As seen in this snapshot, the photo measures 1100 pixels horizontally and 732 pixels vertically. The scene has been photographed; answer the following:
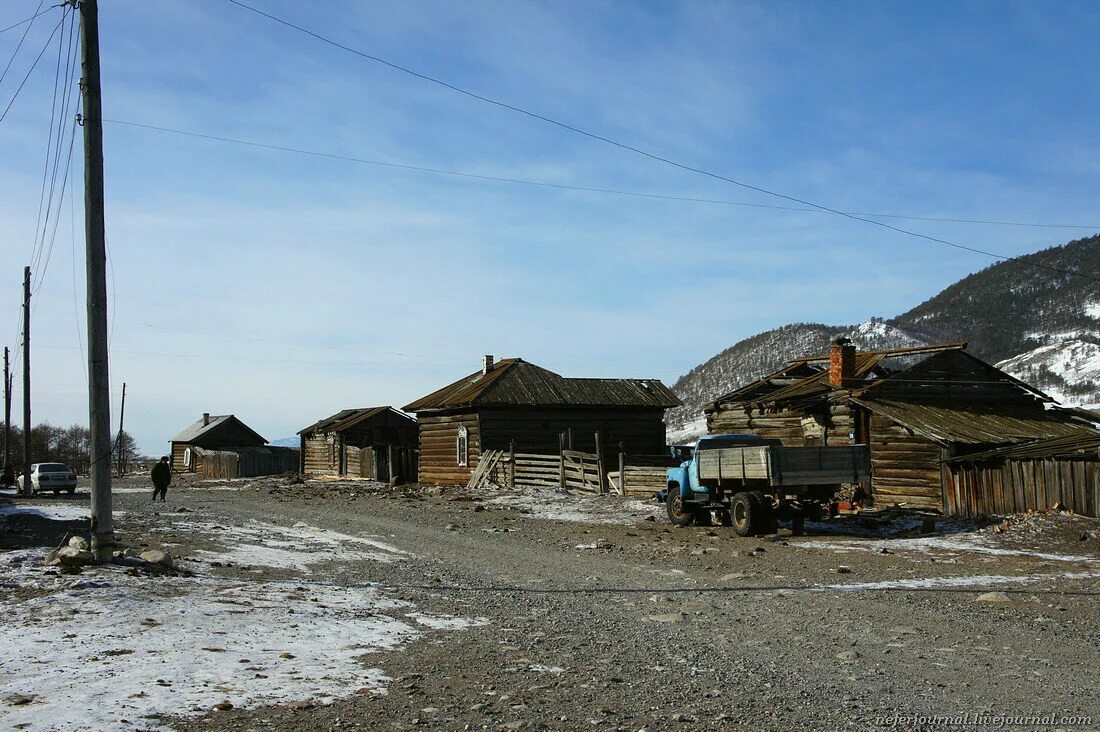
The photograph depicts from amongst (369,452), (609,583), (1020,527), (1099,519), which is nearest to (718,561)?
(609,583)

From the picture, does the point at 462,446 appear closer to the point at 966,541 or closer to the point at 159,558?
the point at 966,541

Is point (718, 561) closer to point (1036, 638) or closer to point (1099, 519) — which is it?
point (1036, 638)

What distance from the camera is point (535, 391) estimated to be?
44.4 meters

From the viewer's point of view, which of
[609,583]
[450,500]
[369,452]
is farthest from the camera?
[369,452]

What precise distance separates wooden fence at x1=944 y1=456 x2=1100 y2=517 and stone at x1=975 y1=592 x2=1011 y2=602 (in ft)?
28.9

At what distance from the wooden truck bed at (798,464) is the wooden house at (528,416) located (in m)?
20.5

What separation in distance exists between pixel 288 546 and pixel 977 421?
809 inches

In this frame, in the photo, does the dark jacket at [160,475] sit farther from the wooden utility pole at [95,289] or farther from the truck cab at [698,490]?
the wooden utility pole at [95,289]

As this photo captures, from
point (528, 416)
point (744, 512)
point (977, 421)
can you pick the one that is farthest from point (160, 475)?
point (977, 421)

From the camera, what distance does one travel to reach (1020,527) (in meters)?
18.8

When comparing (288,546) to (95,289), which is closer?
(95,289)

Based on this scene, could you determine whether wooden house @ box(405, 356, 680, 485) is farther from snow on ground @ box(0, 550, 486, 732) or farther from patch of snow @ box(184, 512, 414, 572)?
snow on ground @ box(0, 550, 486, 732)

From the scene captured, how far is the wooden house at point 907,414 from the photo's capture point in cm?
2573

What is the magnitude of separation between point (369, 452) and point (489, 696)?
47.2 m
